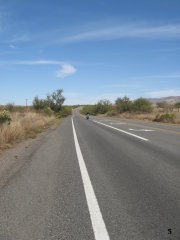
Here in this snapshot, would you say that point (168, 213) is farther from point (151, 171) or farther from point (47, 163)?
point (47, 163)

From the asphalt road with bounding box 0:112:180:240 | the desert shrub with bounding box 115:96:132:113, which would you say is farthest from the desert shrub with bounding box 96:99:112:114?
the asphalt road with bounding box 0:112:180:240

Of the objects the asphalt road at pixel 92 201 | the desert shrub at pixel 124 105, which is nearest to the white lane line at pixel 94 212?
the asphalt road at pixel 92 201

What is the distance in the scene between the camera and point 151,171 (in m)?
8.06

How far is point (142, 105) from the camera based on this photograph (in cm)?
7525

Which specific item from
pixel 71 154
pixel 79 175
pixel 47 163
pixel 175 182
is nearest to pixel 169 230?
pixel 175 182

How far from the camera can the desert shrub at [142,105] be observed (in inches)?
2889

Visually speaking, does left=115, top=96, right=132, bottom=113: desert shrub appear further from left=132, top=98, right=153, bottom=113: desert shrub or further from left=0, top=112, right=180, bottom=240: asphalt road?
left=0, top=112, right=180, bottom=240: asphalt road

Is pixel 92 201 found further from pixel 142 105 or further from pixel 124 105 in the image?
pixel 124 105

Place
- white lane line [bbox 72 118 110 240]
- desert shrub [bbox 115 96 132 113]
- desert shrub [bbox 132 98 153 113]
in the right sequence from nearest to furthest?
1. white lane line [bbox 72 118 110 240]
2. desert shrub [bbox 132 98 153 113]
3. desert shrub [bbox 115 96 132 113]

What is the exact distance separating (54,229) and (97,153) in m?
7.41

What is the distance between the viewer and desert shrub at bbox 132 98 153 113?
73375 mm

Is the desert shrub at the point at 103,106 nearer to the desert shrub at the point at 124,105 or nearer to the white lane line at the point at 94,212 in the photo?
the desert shrub at the point at 124,105

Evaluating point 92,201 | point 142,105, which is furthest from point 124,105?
point 92,201

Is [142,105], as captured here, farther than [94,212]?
Yes
